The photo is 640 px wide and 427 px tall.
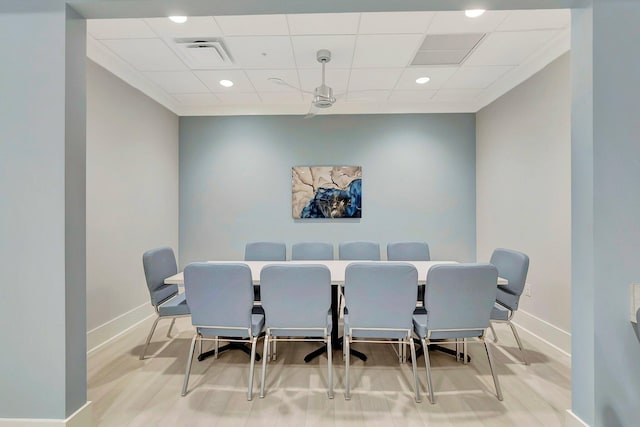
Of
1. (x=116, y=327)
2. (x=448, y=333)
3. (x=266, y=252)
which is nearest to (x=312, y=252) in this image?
(x=266, y=252)

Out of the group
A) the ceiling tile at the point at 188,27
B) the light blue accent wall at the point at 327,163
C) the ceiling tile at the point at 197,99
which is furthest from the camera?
the light blue accent wall at the point at 327,163

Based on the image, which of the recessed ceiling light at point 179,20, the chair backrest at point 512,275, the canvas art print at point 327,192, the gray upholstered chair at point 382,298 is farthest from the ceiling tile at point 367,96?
the gray upholstered chair at point 382,298

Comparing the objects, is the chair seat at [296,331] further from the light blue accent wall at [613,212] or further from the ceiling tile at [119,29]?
the ceiling tile at [119,29]

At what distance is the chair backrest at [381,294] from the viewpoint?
1.97 metres

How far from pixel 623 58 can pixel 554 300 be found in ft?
7.25

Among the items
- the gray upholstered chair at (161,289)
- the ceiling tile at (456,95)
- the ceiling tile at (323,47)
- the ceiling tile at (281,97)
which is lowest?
the gray upholstered chair at (161,289)

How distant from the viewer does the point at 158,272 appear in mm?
2688

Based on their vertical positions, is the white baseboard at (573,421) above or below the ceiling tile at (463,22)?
below

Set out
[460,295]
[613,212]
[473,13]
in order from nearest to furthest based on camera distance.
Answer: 1. [613,212]
2. [460,295]
3. [473,13]

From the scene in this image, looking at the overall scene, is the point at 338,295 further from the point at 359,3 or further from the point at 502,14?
the point at 502,14

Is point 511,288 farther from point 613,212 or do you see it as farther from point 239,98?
point 239,98

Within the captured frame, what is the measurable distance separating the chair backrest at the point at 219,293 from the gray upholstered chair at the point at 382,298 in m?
0.70
